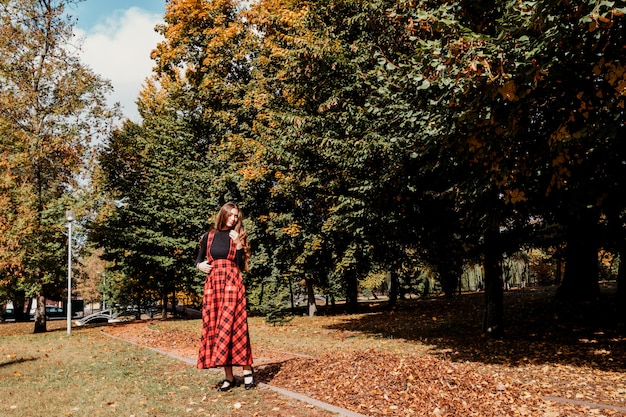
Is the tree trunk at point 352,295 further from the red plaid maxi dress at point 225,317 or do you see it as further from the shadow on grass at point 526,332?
the red plaid maxi dress at point 225,317

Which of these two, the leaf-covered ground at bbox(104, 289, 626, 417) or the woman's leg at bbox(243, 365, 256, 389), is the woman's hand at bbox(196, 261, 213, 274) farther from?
the leaf-covered ground at bbox(104, 289, 626, 417)

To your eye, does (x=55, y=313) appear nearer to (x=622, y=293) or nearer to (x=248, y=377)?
(x=248, y=377)

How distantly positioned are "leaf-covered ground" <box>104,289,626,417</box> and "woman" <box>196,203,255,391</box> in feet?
2.97

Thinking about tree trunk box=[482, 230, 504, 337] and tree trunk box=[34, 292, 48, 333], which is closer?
tree trunk box=[482, 230, 504, 337]

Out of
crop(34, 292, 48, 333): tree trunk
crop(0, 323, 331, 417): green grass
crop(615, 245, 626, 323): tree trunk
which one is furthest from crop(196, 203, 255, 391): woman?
crop(34, 292, 48, 333): tree trunk

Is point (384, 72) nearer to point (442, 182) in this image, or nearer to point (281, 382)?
point (442, 182)

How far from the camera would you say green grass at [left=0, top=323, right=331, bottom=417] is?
5293 mm

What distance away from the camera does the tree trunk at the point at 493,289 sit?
36.2 ft

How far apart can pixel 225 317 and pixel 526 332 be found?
8939mm

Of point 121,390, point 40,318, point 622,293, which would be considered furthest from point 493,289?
point 40,318

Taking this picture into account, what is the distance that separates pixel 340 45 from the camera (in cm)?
1348

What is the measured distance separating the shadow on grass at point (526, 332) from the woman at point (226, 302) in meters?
4.63

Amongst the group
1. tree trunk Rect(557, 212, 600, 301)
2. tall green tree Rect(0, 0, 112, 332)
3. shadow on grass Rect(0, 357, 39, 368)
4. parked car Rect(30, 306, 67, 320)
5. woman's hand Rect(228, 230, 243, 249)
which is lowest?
parked car Rect(30, 306, 67, 320)

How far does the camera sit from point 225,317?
5.86 meters
